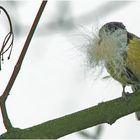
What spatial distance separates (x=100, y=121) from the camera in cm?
113

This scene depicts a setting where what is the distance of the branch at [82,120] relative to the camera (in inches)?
40.7

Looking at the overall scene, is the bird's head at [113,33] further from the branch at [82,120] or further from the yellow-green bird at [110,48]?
the branch at [82,120]

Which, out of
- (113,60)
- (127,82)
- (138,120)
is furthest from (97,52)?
(138,120)

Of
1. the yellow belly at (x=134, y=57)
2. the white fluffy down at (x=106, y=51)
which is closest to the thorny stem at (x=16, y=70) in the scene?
the white fluffy down at (x=106, y=51)

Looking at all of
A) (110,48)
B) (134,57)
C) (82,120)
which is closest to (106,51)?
(110,48)

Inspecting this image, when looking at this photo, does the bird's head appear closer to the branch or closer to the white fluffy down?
the white fluffy down

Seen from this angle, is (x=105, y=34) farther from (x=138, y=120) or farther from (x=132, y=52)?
(x=138, y=120)

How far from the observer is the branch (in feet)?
3.39

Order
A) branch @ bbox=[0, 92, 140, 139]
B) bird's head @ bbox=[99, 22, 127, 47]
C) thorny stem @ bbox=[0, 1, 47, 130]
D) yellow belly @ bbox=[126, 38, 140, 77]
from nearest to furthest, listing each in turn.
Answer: thorny stem @ bbox=[0, 1, 47, 130]
branch @ bbox=[0, 92, 140, 139]
bird's head @ bbox=[99, 22, 127, 47]
yellow belly @ bbox=[126, 38, 140, 77]

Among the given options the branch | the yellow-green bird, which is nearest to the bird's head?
the yellow-green bird

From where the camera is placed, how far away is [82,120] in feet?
3.70

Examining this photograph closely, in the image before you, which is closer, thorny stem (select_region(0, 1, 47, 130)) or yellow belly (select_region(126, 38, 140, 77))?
thorny stem (select_region(0, 1, 47, 130))

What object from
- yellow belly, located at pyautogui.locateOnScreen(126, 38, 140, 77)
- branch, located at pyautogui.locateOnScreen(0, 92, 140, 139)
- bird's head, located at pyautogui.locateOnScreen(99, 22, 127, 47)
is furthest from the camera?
yellow belly, located at pyautogui.locateOnScreen(126, 38, 140, 77)

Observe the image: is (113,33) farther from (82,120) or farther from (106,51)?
(82,120)
